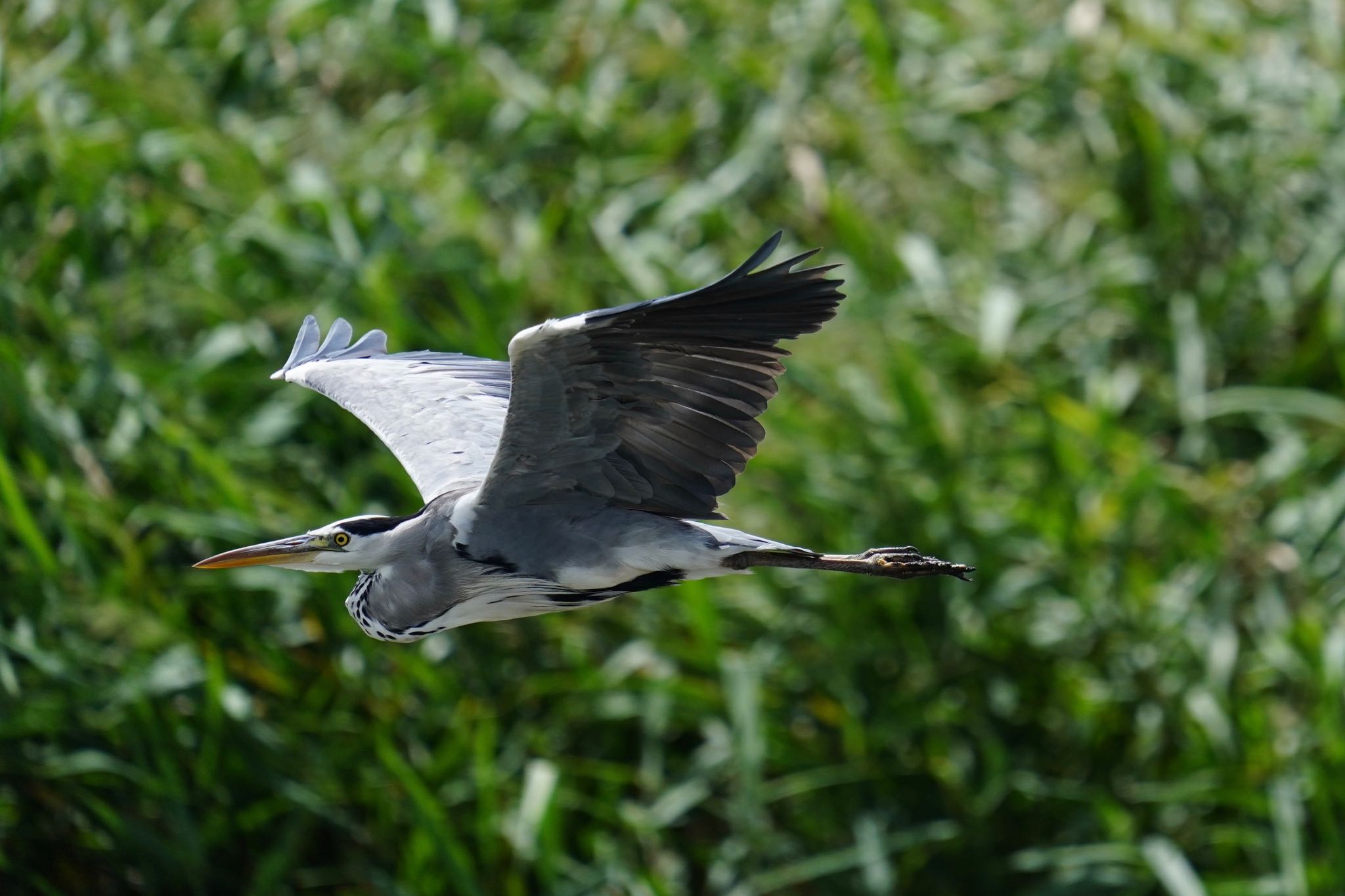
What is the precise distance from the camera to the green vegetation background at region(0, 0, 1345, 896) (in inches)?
204

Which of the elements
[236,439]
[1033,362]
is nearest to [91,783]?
[236,439]

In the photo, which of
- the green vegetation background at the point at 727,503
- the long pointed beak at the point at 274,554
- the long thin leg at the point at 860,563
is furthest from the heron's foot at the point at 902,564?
the green vegetation background at the point at 727,503

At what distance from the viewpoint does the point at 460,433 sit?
3.69m

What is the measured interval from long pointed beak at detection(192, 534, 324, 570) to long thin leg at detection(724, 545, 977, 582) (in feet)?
2.59

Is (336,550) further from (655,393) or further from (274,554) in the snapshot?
(655,393)

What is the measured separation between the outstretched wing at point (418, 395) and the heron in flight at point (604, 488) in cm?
29

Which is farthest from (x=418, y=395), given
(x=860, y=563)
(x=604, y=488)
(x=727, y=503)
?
(x=727, y=503)

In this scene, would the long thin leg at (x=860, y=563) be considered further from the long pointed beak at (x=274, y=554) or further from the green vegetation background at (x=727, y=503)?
the green vegetation background at (x=727, y=503)

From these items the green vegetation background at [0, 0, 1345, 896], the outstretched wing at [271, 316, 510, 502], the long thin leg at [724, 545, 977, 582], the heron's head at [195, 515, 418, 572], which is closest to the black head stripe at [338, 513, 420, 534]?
the heron's head at [195, 515, 418, 572]

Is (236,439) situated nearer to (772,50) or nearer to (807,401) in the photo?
(807,401)

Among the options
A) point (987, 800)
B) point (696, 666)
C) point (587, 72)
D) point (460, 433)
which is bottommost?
point (987, 800)

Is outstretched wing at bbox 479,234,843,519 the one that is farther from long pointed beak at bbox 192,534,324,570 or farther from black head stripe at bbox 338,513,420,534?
long pointed beak at bbox 192,534,324,570

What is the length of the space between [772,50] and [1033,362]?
6.75 feet

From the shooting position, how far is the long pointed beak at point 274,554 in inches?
124
